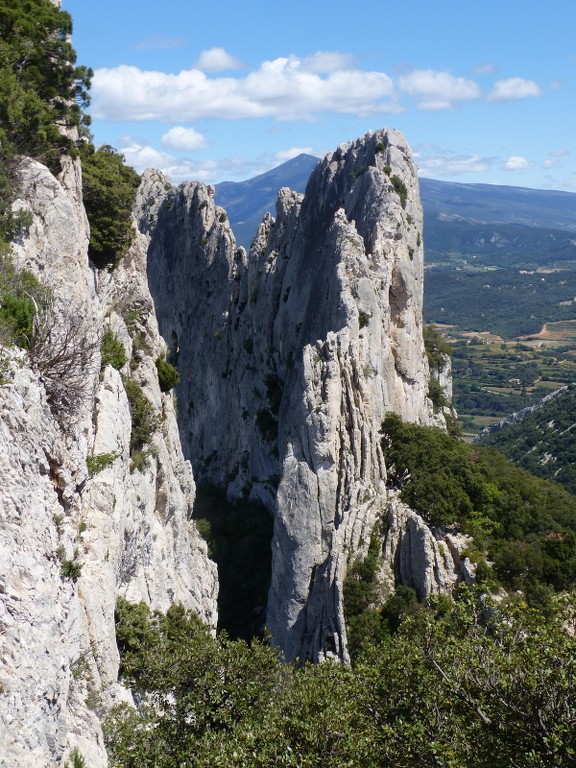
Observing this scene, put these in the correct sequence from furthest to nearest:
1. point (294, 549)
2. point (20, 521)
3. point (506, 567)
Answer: point (294, 549) → point (506, 567) → point (20, 521)

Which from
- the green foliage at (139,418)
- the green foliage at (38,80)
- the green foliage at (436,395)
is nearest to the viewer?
the green foliage at (38,80)

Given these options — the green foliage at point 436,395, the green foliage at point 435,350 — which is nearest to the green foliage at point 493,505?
the green foliage at point 436,395

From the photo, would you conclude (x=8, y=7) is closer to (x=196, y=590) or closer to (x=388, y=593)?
(x=196, y=590)

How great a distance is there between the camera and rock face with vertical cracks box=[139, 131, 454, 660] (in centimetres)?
4269

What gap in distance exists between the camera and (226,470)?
2601 inches

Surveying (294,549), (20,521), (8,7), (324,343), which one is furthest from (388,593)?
(8,7)

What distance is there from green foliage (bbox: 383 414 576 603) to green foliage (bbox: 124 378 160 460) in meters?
19.9

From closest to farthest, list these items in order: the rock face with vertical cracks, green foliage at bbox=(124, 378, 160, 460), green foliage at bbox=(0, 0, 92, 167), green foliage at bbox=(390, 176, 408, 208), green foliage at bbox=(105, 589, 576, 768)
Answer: green foliage at bbox=(105, 589, 576, 768) → green foliage at bbox=(0, 0, 92, 167) → green foliage at bbox=(124, 378, 160, 460) → the rock face with vertical cracks → green foliage at bbox=(390, 176, 408, 208)

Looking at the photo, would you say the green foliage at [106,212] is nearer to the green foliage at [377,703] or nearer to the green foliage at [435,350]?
the green foliage at [377,703]

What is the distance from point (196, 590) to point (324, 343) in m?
18.2

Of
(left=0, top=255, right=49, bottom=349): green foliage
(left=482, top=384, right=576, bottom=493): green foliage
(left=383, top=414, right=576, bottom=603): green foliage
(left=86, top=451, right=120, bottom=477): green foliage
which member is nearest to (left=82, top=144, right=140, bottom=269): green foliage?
(left=0, top=255, right=49, bottom=349): green foliage

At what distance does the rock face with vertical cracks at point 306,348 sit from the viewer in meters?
42.7

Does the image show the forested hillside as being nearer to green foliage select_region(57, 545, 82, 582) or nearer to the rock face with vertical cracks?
green foliage select_region(57, 545, 82, 582)

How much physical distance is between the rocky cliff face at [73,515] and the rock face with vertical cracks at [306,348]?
971 cm
